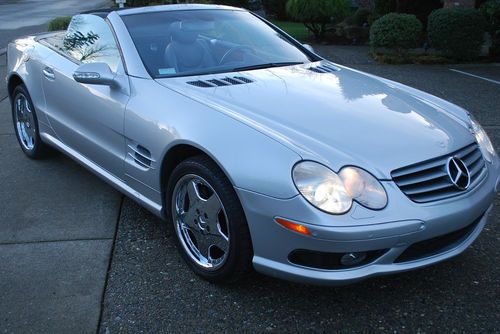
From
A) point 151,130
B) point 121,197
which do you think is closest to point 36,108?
point 121,197

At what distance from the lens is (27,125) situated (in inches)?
202

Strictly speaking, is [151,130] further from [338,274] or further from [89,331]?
[338,274]

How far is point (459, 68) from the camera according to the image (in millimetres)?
10492

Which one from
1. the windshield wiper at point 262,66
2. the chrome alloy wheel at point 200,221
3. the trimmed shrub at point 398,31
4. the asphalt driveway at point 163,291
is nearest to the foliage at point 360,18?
the trimmed shrub at point 398,31

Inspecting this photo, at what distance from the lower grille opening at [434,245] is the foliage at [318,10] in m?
11.5

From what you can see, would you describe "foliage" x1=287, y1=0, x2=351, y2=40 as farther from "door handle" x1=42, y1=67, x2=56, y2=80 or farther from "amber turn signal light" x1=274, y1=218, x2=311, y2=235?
"amber turn signal light" x1=274, y1=218, x2=311, y2=235

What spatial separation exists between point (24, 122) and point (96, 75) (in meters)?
2.07

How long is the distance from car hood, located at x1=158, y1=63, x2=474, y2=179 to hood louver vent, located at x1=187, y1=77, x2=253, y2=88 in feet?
0.16

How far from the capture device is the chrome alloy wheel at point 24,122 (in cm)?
501

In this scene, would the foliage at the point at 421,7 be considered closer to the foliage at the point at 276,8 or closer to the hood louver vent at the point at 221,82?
the foliage at the point at 276,8

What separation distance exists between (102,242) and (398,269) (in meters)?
1.97

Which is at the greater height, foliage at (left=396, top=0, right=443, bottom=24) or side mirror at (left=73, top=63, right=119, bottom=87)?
side mirror at (left=73, top=63, right=119, bottom=87)

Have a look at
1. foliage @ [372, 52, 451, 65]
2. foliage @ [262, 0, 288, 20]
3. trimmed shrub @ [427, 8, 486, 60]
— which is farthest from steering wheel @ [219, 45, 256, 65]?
foliage @ [262, 0, 288, 20]

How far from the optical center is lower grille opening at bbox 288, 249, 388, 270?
252 cm
